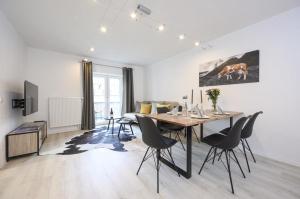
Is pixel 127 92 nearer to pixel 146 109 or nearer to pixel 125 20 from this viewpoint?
pixel 146 109

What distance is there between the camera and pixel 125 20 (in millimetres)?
2471

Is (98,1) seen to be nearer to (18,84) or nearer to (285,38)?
(18,84)

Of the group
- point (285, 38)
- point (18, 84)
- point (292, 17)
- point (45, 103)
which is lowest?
point (45, 103)

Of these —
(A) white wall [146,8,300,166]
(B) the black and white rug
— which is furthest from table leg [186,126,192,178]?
(A) white wall [146,8,300,166]

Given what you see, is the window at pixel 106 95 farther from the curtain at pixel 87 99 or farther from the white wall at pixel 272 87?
the white wall at pixel 272 87

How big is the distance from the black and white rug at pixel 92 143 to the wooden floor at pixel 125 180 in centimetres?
31

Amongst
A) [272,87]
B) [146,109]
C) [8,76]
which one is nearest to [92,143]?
[8,76]

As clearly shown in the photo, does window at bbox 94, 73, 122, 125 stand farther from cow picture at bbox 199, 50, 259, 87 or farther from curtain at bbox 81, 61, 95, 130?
cow picture at bbox 199, 50, 259, 87

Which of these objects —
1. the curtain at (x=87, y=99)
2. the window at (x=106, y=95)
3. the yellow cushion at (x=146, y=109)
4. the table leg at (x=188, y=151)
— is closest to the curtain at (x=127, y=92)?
the window at (x=106, y=95)

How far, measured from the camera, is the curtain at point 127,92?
536 cm

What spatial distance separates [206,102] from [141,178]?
2.44 meters

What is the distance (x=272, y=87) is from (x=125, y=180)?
2.83 metres

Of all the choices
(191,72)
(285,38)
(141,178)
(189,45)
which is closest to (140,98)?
(191,72)

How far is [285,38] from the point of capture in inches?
89.6
